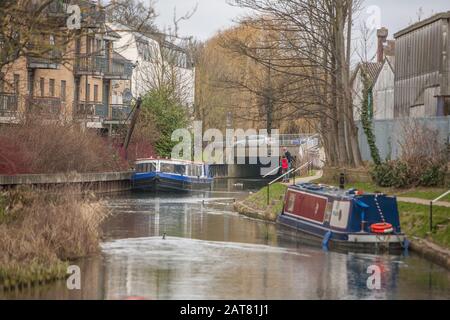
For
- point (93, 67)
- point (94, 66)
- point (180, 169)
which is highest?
point (94, 66)

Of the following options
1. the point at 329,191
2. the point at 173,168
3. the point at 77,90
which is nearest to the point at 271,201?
the point at 329,191

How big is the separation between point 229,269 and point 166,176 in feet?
118

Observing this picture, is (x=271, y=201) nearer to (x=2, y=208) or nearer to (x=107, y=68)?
(x=2, y=208)

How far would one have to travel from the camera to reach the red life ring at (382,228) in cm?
2867

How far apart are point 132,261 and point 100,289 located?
4.43 m

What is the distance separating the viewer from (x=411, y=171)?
35750mm

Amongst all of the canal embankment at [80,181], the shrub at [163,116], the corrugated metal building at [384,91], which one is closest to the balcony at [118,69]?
the shrub at [163,116]

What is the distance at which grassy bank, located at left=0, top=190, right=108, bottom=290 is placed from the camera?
21.7 metres

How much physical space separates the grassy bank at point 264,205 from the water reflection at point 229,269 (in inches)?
170

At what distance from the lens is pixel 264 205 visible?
43406 millimetres

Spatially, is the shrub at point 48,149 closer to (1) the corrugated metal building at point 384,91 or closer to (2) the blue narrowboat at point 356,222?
(1) the corrugated metal building at point 384,91
